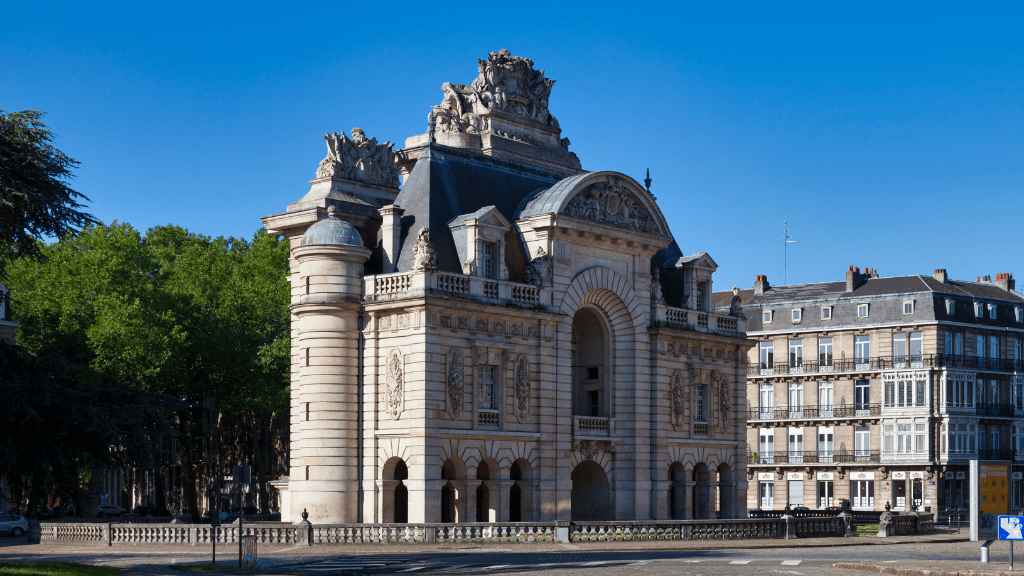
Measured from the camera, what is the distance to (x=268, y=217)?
A: 51250mm

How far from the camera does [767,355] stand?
84500 mm

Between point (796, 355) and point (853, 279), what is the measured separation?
562 cm

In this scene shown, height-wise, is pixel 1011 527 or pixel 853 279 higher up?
pixel 853 279

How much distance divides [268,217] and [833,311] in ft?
137

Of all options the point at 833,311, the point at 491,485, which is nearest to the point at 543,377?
the point at 491,485

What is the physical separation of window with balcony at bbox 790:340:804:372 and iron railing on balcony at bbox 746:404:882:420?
2453mm

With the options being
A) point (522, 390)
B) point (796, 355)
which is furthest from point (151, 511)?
point (796, 355)

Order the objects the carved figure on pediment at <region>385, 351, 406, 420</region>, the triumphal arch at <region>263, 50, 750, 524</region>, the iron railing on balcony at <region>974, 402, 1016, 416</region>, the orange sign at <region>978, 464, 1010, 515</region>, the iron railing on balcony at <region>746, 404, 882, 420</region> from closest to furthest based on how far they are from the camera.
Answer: the orange sign at <region>978, 464, 1010, 515</region> < the carved figure on pediment at <region>385, 351, 406, 420</region> < the triumphal arch at <region>263, 50, 750, 524</region> < the iron railing on balcony at <region>974, 402, 1016, 416</region> < the iron railing on balcony at <region>746, 404, 882, 420</region>

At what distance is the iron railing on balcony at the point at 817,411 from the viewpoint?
79688mm

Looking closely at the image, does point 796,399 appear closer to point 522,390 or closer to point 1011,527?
point 522,390

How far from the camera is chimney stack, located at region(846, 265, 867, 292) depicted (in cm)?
8262

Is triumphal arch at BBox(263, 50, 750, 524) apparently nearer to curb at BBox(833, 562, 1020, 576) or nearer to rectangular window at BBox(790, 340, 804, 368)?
curb at BBox(833, 562, 1020, 576)

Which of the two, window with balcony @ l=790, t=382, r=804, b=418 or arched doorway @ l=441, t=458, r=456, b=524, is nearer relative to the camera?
arched doorway @ l=441, t=458, r=456, b=524

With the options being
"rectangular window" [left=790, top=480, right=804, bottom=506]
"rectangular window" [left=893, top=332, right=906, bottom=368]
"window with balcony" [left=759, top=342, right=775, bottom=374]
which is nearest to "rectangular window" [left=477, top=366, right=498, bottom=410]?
"rectangular window" [left=893, top=332, right=906, bottom=368]
